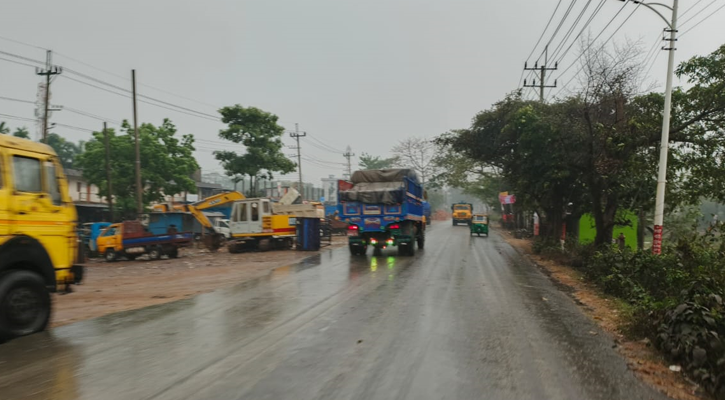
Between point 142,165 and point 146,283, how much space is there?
22690mm

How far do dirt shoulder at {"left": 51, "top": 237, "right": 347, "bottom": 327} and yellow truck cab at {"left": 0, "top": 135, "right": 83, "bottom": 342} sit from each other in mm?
999

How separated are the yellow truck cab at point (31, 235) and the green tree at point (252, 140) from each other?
1106 inches

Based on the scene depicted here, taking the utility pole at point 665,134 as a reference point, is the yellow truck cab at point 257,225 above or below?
below

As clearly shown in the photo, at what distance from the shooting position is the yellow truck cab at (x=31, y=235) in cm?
650

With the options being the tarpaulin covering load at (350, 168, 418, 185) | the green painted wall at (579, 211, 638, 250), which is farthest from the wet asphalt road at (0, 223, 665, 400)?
the green painted wall at (579, 211, 638, 250)

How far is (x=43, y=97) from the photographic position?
29406 mm

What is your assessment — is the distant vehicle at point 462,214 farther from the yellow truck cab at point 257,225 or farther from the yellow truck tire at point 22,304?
the yellow truck tire at point 22,304

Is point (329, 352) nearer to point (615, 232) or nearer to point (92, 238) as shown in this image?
point (92, 238)

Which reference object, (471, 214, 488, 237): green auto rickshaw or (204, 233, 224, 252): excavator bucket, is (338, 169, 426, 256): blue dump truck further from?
(471, 214, 488, 237): green auto rickshaw

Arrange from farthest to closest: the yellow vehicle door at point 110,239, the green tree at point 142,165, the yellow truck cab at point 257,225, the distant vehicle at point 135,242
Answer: the green tree at point 142,165, the yellow truck cab at point 257,225, the yellow vehicle door at point 110,239, the distant vehicle at point 135,242

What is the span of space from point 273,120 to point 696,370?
33.4m

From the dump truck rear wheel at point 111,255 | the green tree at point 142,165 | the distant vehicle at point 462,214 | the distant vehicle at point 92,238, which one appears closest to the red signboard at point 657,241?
the dump truck rear wheel at point 111,255

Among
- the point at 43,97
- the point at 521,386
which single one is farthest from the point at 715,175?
the point at 43,97

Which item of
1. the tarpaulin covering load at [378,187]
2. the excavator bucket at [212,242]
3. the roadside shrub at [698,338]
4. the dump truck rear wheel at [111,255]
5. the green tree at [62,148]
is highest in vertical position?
the green tree at [62,148]
